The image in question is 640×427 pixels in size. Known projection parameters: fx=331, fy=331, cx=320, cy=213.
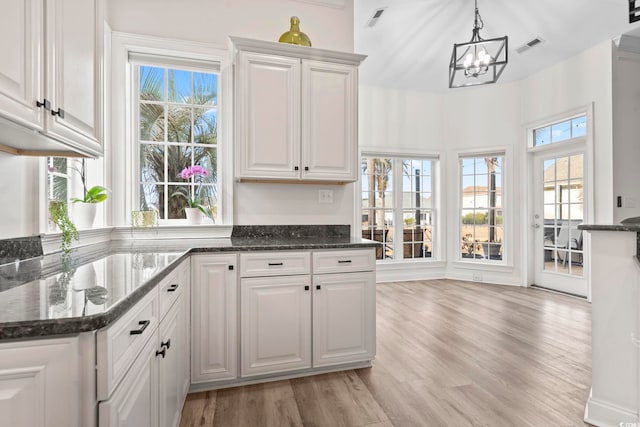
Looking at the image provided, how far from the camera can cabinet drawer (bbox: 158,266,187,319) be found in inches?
53.9

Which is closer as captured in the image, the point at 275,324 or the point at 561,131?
the point at 275,324

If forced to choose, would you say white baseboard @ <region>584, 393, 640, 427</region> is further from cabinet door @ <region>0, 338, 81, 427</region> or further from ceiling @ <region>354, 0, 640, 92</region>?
ceiling @ <region>354, 0, 640, 92</region>

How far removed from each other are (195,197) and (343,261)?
1380 millimetres

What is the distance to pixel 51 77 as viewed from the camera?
119cm

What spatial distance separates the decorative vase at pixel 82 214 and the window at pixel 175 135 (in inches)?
20.1

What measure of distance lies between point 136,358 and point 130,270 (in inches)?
14.9

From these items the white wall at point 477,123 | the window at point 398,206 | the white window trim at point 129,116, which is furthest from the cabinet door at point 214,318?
the white wall at point 477,123

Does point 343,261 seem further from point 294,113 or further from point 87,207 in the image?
point 87,207

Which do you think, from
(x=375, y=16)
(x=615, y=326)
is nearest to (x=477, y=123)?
(x=375, y=16)

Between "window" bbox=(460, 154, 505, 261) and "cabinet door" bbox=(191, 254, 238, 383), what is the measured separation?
4.38 meters

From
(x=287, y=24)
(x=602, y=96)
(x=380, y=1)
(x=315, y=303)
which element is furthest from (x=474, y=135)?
(x=315, y=303)

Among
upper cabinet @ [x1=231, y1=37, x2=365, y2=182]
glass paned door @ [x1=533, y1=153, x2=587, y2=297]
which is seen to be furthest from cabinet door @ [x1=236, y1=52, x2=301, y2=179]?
glass paned door @ [x1=533, y1=153, x2=587, y2=297]

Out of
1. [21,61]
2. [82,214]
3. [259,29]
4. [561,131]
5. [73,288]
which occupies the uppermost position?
[259,29]

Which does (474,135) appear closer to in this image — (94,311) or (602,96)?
(602,96)
